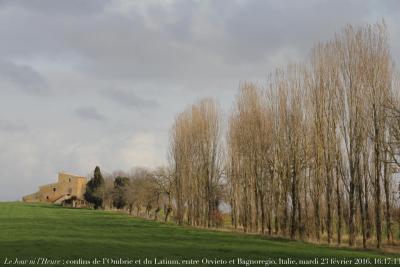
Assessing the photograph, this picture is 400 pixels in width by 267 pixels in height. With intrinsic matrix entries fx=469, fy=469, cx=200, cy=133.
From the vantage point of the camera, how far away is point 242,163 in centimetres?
3806

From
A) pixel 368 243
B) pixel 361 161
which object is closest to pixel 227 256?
pixel 368 243

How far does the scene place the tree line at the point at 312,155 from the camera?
25.1 m

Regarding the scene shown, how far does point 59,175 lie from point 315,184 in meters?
85.1

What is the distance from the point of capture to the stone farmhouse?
10162 cm

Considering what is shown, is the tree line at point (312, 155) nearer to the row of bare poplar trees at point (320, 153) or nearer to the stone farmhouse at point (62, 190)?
the row of bare poplar trees at point (320, 153)

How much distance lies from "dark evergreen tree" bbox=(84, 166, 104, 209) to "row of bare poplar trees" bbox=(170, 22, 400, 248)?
143 ft

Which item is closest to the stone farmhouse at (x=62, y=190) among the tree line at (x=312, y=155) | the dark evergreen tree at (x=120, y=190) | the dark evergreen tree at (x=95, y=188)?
the dark evergreen tree at (x=95, y=188)

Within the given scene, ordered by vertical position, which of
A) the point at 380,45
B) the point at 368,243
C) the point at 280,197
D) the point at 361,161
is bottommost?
the point at 368,243

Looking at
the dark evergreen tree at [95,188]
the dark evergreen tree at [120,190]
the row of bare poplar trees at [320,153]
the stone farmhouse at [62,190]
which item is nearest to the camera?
the row of bare poplar trees at [320,153]

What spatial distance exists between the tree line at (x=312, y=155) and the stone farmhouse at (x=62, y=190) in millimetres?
64030

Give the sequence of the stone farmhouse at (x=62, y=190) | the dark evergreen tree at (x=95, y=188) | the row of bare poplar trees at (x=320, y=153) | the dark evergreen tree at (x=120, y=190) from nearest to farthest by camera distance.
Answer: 1. the row of bare poplar trees at (x=320, y=153)
2. the dark evergreen tree at (x=120, y=190)
3. the dark evergreen tree at (x=95, y=188)
4. the stone farmhouse at (x=62, y=190)

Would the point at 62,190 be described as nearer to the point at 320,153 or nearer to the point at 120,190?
the point at 120,190

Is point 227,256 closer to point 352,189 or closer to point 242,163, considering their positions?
point 352,189

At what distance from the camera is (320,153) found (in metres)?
28.3
